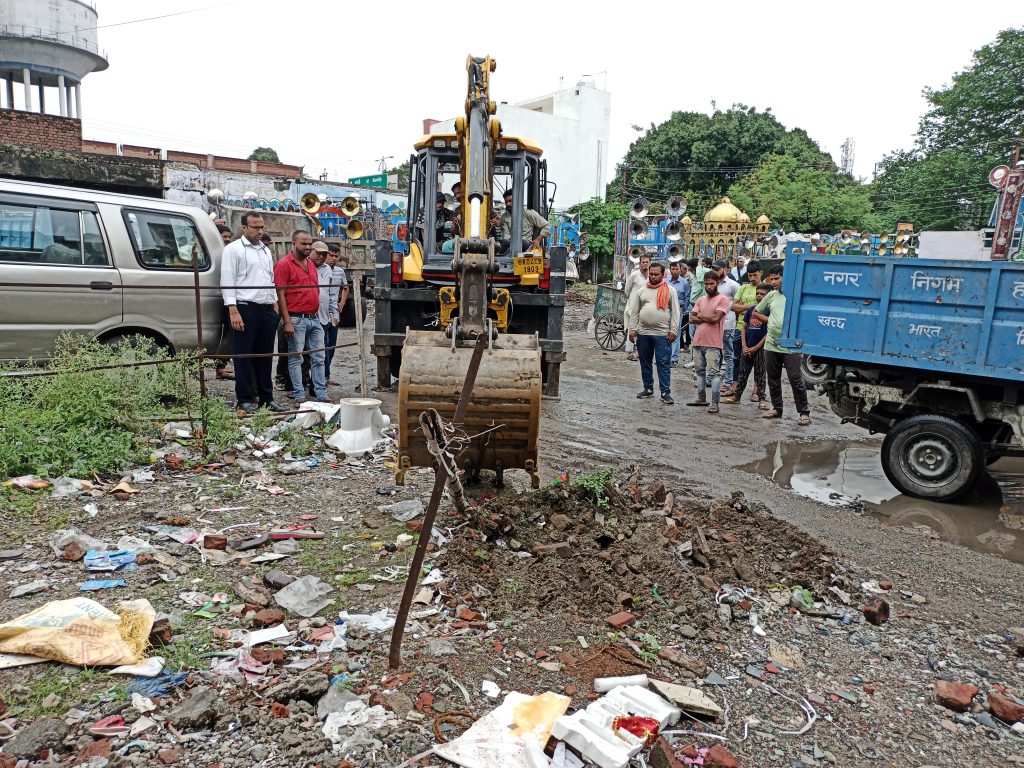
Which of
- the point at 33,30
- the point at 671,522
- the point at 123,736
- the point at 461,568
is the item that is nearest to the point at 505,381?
the point at 461,568

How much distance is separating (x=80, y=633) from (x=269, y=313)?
438 cm

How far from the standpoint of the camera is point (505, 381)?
4.22 m

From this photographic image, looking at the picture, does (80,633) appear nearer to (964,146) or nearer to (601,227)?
(601,227)

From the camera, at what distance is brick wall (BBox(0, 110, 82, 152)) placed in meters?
15.5

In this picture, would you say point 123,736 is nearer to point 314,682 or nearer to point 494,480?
point 314,682

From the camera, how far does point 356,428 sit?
633 centimetres

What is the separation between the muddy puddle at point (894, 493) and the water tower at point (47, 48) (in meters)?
33.6

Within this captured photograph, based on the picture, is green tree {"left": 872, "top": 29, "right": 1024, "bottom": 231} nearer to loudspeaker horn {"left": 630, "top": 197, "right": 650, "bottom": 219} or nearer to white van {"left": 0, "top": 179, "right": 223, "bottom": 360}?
loudspeaker horn {"left": 630, "top": 197, "right": 650, "bottom": 219}

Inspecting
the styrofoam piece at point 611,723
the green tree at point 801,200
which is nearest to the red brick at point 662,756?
the styrofoam piece at point 611,723

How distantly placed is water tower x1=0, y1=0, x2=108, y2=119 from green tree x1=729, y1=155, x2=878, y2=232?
31404mm

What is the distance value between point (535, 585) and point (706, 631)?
0.92m

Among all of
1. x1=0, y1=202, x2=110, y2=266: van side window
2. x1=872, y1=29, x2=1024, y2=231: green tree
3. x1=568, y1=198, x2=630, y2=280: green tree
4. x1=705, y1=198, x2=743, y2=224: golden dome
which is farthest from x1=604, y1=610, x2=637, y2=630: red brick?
x1=872, y1=29, x2=1024, y2=231: green tree

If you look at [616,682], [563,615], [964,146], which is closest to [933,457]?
[563,615]

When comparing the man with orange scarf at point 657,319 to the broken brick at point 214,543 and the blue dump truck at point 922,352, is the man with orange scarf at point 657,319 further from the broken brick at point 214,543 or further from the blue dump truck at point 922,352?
the broken brick at point 214,543
